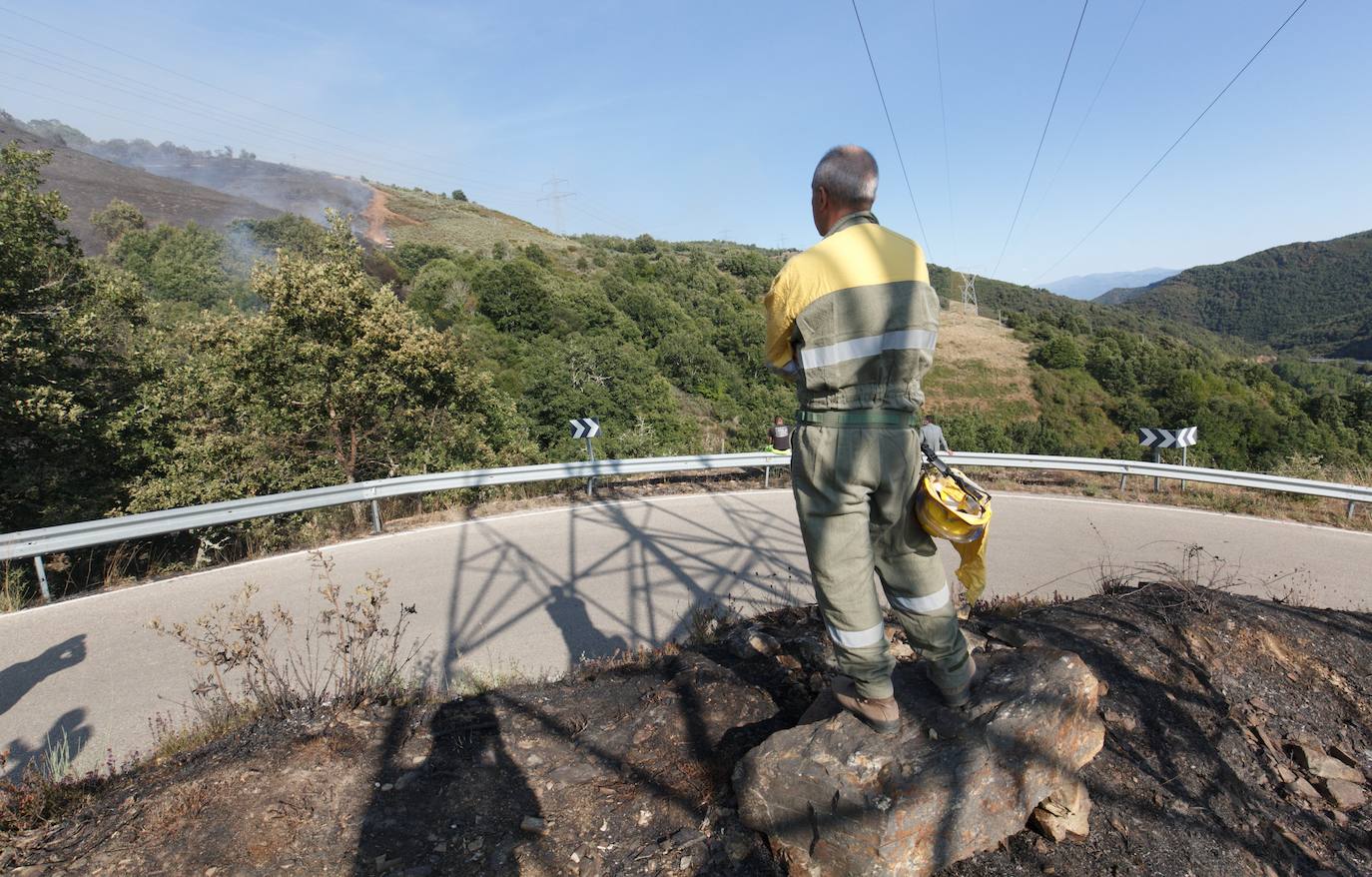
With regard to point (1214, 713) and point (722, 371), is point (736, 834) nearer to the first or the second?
point (1214, 713)

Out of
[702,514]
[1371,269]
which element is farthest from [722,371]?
[1371,269]

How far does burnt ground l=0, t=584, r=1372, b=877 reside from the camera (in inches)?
93.8

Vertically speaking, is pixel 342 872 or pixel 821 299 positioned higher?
pixel 821 299

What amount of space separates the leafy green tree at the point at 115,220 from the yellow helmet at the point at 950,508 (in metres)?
64.6

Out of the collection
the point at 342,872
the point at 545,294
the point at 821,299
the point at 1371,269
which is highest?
the point at 1371,269

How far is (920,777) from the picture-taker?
2236 millimetres

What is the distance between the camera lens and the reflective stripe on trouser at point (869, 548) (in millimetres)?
2375

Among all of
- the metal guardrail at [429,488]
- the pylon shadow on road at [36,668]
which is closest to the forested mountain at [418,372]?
the metal guardrail at [429,488]

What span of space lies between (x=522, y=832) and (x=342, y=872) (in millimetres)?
634

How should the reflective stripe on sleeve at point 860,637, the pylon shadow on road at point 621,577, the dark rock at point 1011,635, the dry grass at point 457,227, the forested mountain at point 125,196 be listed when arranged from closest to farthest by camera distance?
the reflective stripe on sleeve at point 860,637 → the dark rock at point 1011,635 → the pylon shadow on road at point 621,577 → the forested mountain at point 125,196 → the dry grass at point 457,227

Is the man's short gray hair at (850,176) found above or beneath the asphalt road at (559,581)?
above

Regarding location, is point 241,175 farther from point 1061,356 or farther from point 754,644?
point 754,644

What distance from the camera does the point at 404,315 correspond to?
13.2 metres

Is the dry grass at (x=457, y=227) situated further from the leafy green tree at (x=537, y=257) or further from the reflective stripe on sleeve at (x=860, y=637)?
the reflective stripe on sleeve at (x=860, y=637)
